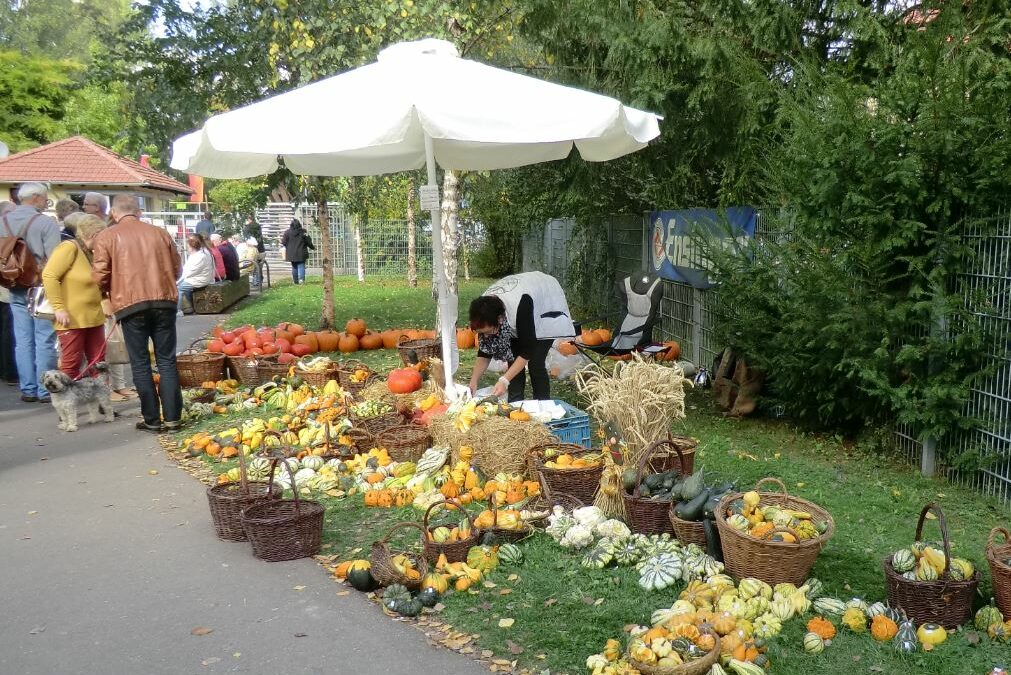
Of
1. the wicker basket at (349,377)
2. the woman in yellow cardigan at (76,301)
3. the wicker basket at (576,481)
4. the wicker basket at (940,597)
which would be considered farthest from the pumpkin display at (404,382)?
the wicker basket at (940,597)

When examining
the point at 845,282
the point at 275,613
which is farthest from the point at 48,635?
the point at 845,282

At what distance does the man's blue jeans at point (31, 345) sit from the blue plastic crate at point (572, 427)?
5.61 meters

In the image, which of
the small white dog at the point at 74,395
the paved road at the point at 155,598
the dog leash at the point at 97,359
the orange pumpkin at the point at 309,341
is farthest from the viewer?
the orange pumpkin at the point at 309,341

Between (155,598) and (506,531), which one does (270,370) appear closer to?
(155,598)

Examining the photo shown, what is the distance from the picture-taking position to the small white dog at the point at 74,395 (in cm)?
796

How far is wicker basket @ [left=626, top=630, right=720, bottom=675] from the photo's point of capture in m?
3.39

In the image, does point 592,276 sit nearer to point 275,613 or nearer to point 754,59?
point 754,59

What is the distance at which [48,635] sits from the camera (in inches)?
163

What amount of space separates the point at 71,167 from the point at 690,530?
1923 cm

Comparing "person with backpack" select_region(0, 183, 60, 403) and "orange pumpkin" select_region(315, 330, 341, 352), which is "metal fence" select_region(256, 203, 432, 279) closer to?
"orange pumpkin" select_region(315, 330, 341, 352)

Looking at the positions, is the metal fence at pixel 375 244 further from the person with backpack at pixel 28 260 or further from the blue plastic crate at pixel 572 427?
the blue plastic crate at pixel 572 427

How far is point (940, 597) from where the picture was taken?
383 centimetres

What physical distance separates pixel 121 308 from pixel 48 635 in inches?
160

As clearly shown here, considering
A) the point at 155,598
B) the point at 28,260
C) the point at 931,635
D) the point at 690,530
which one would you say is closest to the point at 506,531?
the point at 690,530
